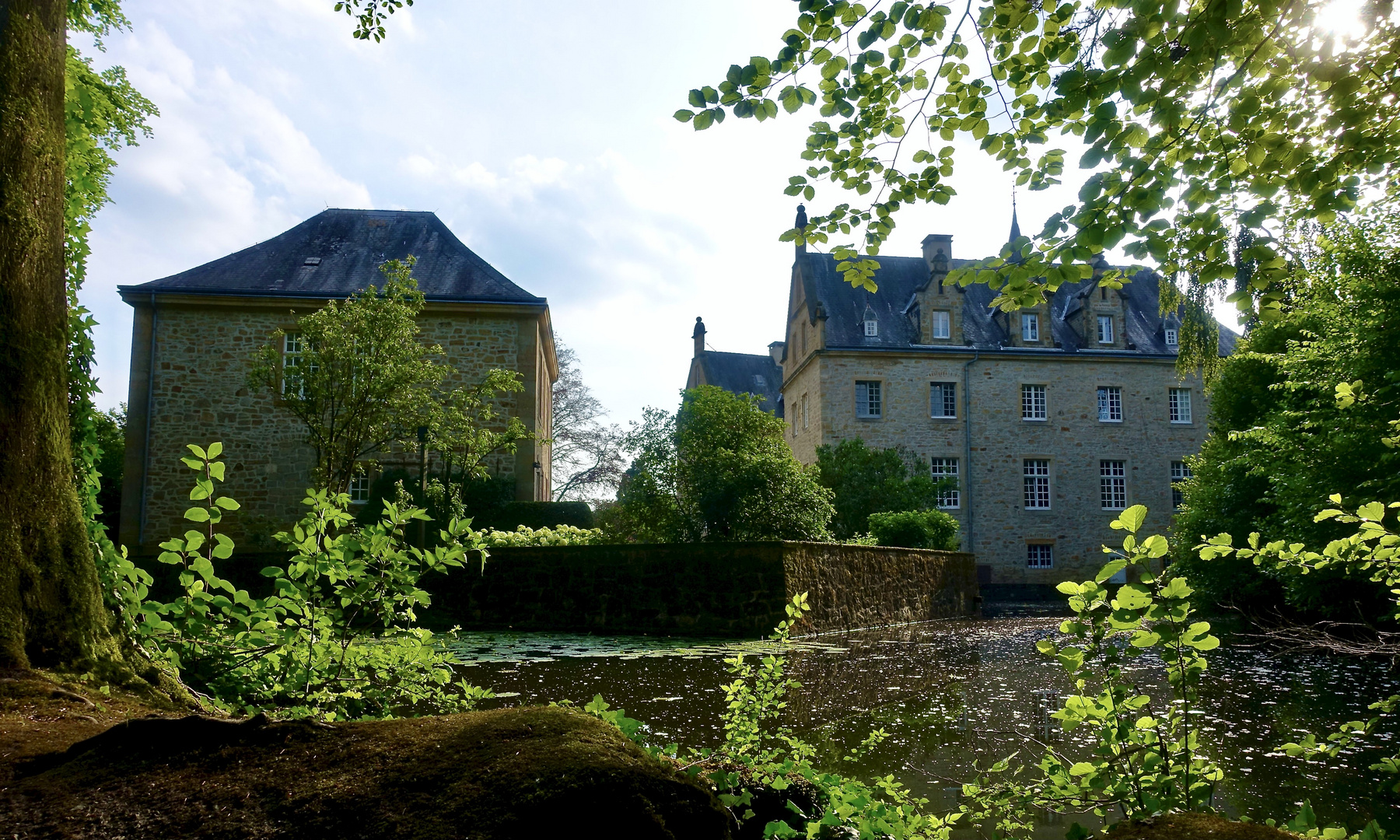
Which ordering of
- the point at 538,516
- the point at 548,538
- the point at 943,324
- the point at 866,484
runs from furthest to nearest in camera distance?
1. the point at 943,324
2. the point at 866,484
3. the point at 538,516
4. the point at 548,538

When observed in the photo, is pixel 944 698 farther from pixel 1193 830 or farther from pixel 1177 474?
pixel 1177 474

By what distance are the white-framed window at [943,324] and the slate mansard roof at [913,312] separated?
519mm

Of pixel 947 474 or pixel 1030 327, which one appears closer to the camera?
pixel 947 474

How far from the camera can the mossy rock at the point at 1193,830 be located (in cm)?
160

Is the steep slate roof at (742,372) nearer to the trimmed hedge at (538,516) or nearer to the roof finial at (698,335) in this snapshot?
the roof finial at (698,335)

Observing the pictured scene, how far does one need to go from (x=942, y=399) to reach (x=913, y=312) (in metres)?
3.56

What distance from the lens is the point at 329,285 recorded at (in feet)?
76.4

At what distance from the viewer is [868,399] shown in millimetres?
33438

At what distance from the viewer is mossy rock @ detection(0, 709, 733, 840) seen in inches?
64.7

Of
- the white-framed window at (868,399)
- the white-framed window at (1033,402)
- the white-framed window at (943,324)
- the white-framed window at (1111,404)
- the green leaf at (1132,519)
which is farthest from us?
the white-framed window at (943,324)

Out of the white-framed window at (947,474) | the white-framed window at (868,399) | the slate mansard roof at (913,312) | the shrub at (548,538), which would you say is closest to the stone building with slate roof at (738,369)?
the slate mansard roof at (913,312)

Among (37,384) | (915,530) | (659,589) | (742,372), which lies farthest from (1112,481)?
(37,384)

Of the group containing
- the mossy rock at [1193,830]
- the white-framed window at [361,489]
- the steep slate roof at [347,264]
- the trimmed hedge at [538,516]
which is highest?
the steep slate roof at [347,264]

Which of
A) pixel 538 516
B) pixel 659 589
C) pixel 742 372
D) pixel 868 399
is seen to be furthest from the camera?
pixel 742 372
